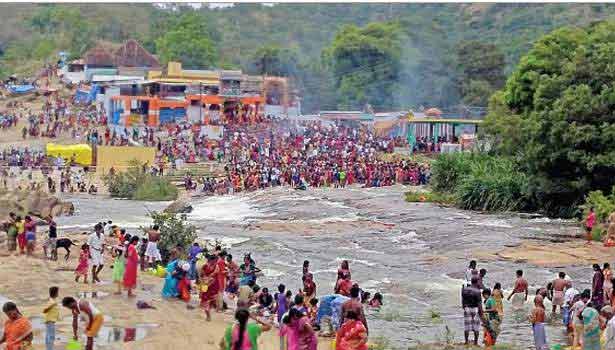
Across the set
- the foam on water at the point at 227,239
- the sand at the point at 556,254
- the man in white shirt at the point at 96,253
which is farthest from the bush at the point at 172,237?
the sand at the point at 556,254

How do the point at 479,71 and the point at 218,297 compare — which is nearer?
the point at 218,297

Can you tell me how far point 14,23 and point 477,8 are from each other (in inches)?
1836

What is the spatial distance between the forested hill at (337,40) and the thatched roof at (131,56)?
5.78 meters

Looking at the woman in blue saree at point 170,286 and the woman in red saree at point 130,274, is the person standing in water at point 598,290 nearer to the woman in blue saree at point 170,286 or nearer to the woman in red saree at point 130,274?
the woman in blue saree at point 170,286

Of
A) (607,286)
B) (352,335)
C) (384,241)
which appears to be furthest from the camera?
(384,241)

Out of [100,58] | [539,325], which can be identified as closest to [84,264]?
[539,325]

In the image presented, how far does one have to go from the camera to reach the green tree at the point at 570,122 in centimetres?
3244

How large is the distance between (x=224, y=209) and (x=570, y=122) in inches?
511

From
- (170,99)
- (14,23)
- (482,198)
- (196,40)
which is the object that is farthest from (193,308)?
(14,23)

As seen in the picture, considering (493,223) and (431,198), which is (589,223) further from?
(431,198)

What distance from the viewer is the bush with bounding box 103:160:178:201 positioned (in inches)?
1786

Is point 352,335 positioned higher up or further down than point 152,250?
higher up

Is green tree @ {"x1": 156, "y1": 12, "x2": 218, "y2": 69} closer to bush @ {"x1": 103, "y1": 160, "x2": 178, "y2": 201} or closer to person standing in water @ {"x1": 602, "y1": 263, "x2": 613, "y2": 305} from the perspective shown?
bush @ {"x1": 103, "y1": 160, "x2": 178, "y2": 201}

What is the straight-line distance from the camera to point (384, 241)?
29672 mm
